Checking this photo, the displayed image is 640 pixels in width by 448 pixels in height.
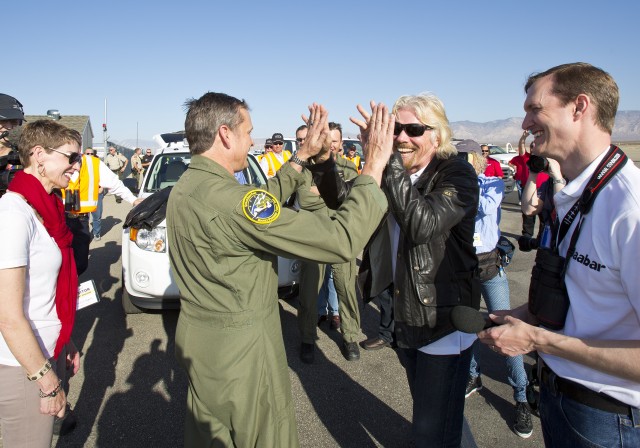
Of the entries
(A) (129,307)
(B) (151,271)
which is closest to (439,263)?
(B) (151,271)

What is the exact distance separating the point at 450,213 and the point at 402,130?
0.51 m

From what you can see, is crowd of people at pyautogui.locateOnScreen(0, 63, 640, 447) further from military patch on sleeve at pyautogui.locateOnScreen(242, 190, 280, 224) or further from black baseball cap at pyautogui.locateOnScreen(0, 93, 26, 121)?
black baseball cap at pyautogui.locateOnScreen(0, 93, 26, 121)

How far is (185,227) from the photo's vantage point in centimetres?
181

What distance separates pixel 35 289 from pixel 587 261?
227 cm

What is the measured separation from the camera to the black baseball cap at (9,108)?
3.66 m

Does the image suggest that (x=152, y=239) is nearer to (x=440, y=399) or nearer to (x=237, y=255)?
(x=237, y=255)

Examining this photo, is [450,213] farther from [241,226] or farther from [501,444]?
[501,444]

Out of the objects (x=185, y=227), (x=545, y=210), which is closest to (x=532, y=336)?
(x=185, y=227)

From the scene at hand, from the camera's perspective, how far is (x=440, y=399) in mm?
2105

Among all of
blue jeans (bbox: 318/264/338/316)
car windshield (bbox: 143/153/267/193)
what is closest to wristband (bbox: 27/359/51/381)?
blue jeans (bbox: 318/264/338/316)

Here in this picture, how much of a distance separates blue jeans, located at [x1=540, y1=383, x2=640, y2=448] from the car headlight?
12.6 ft

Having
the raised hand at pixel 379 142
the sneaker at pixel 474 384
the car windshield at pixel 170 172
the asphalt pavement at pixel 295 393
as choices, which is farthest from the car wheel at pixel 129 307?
the raised hand at pixel 379 142

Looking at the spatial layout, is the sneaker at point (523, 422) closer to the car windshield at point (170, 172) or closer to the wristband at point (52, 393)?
the wristband at point (52, 393)

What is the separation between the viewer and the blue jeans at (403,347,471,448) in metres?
2.11
